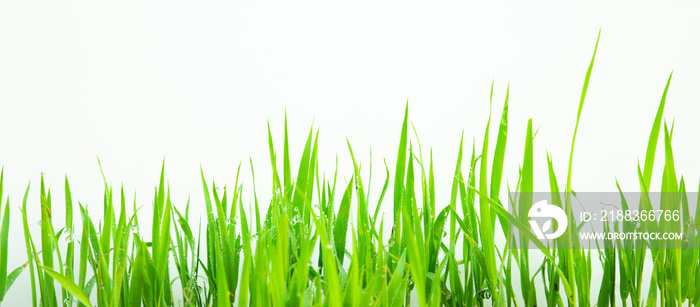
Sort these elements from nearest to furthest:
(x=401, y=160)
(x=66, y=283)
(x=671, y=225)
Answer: (x=66, y=283)
(x=671, y=225)
(x=401, y=160)

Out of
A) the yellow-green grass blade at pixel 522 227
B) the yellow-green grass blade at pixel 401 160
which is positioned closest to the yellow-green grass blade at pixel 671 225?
the yellow-green grass blade at pixel 522 227

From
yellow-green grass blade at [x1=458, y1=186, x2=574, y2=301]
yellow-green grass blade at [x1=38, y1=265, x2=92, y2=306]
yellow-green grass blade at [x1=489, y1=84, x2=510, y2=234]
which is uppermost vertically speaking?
yellow-green grass blade at [x1=489, y1=84, x2=510, y2=234]

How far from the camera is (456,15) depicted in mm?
1179

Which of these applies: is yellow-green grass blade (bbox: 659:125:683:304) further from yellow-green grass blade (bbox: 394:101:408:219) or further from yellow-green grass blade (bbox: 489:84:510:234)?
yellow-green grass blade (bbox: 394:101:408:219)

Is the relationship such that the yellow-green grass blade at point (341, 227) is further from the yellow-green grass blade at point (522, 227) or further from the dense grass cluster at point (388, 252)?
the yellow-green grass blade at point (522, 227)

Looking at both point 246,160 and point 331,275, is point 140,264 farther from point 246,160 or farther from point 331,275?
point 246,160

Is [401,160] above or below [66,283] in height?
above

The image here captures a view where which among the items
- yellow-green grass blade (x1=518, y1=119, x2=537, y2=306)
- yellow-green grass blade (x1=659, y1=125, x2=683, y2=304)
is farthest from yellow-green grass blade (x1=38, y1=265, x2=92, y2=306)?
yellow-green grass blade (x1=659, y1=125, x2=683, y2=304)

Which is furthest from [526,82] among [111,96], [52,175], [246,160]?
[52,175]

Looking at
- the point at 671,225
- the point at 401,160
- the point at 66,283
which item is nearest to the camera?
the point at 66,283

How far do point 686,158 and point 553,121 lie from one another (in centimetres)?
29

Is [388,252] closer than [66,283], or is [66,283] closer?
[66,283]

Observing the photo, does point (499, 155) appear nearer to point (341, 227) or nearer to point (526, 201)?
point (526, 201)

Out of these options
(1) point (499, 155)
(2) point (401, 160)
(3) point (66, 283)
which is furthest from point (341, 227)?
(3) point (66, 283)
